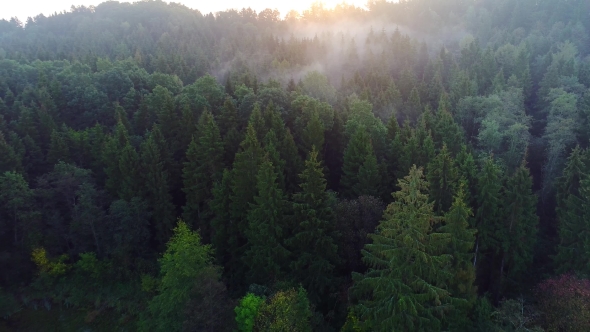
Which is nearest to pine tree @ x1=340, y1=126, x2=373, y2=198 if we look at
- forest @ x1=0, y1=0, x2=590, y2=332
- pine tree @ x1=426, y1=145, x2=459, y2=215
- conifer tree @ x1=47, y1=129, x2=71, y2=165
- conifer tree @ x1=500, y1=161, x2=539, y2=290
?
forest @ x1=0, y1=0, x2=590, y2=332

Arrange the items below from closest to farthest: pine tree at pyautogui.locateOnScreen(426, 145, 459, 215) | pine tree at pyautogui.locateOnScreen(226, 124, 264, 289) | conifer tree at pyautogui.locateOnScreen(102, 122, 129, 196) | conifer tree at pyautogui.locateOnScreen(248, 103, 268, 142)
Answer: pine tree at pyautogui.locateOnScreen(426, 145, 459, 215), pine tree at pyautogui.locateOnScreen(226, 124, 264, 289), conifer tree at pyautogui.locateOnScreen(102, 122, 129, 196), conifer tree at pyautogui.locateOnScreen(248, 103, 268, 142)

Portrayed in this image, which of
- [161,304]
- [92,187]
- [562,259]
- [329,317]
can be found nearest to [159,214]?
[92,187]

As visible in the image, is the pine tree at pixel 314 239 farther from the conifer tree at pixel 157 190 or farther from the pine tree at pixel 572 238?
the pine tree at pixel 572 238

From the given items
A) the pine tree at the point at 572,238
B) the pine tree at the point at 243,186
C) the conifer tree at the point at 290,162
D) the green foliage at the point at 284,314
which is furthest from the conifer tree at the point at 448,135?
the green foliage at the point at 284,314

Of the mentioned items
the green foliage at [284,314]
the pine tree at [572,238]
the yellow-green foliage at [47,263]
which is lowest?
the yellow-green foliage at [47,263]

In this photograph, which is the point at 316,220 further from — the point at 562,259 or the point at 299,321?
the point at 562,259

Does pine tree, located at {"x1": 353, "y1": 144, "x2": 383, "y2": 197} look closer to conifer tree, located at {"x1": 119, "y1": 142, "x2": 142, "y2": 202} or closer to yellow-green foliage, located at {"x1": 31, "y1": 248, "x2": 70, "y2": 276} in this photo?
conifer tree, located at {"x1": 119, "y1": 142, "x2": 142, "y2": 202}
